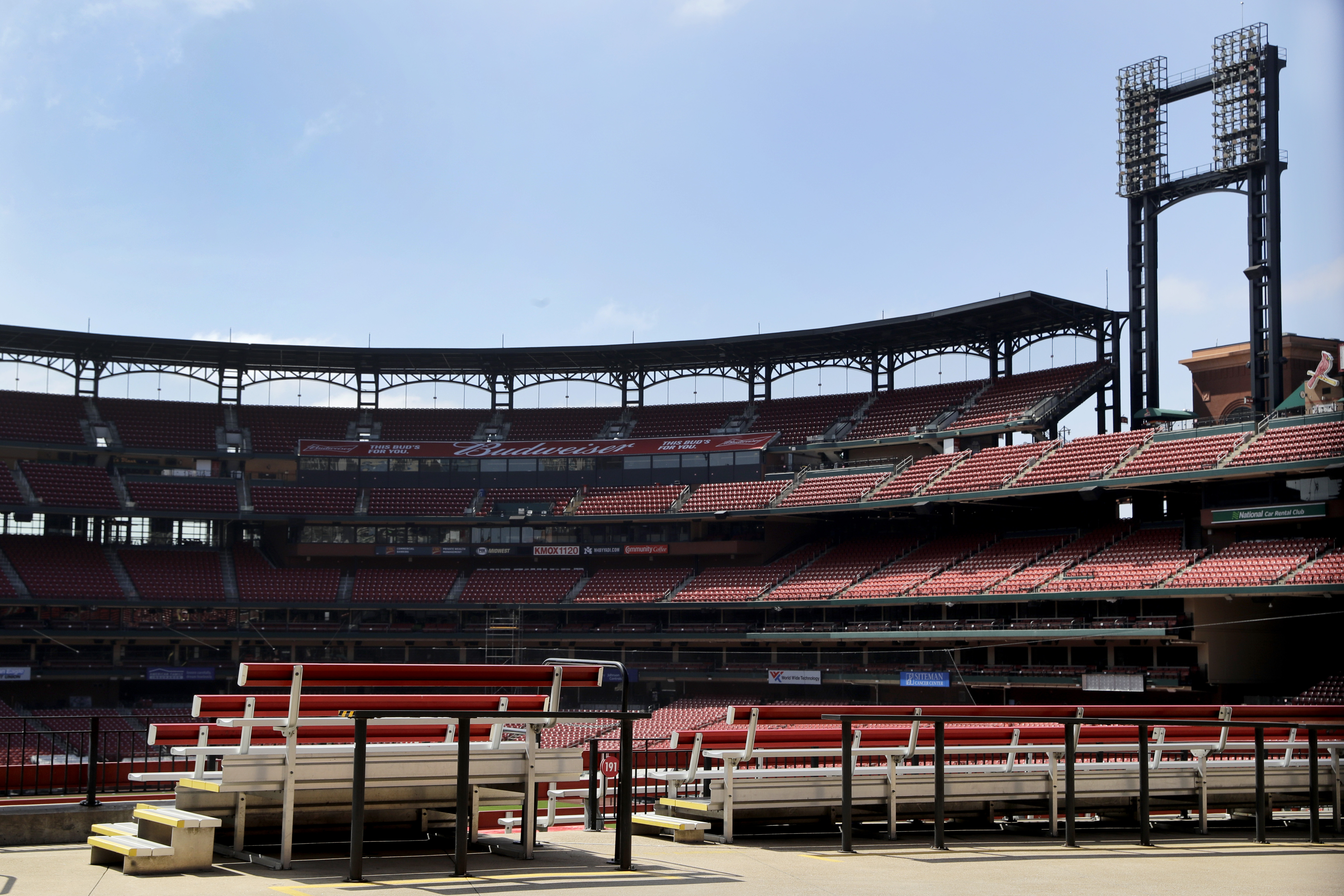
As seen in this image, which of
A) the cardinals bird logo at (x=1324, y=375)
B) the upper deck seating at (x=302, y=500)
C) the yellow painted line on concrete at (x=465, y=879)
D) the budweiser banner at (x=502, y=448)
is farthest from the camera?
the budweiser banner at (x=502, y=448)

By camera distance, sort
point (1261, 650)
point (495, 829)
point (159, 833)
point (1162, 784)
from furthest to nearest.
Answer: point (1261, 650), point (495, 829), point (1162, 784), point (159, 833)

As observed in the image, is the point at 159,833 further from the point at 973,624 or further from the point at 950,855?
the point at 973,624

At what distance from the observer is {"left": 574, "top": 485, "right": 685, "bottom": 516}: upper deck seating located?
198 ft

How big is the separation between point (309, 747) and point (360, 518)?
5244cm

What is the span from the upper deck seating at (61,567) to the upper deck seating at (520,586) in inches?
630

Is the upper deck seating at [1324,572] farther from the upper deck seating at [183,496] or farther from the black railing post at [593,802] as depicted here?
the upper deck seating at [183,496]

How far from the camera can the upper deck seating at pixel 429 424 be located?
66.4 meters

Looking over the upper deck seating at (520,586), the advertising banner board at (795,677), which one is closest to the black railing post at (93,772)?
the advertising banner board at (795,677)

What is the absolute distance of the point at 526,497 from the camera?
63250mm

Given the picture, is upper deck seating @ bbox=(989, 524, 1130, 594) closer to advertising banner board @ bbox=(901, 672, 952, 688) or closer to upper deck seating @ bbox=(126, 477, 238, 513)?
advertising banner board @ bbox=(901, 672, 952, 688)

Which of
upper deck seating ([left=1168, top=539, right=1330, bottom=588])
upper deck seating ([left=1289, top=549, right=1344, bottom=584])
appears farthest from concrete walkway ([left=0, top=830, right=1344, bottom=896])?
upper deck seating ([left=1168, top=539, right=1330, bottom=588])

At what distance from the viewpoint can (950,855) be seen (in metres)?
12.2

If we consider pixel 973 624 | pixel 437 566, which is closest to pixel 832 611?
pixel 973 624

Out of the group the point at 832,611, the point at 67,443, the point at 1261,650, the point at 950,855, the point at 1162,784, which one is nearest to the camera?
the point at 950,855
